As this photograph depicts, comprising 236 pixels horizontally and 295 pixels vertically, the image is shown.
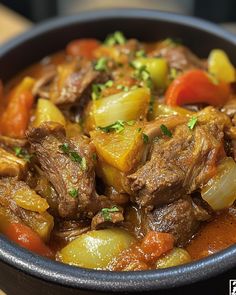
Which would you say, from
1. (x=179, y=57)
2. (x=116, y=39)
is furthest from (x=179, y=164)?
(x=116, y=39)

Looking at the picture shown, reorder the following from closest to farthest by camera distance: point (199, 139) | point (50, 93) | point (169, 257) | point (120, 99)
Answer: point (169, 257)
point (199, 139)
point (120, 99)
point (50, 93)

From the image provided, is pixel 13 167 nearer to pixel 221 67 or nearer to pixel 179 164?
pixel 179 164

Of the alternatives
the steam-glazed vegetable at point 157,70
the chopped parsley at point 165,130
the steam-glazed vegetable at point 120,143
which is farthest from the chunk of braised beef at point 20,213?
the steam-glazed vegetable at point 157,70

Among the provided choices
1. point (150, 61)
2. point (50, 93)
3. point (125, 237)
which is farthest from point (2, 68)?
point (125, 237)

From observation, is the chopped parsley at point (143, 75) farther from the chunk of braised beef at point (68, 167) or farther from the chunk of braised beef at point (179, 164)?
the chunk of braised beef at point (68, 167)

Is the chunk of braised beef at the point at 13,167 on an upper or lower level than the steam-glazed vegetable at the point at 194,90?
lower

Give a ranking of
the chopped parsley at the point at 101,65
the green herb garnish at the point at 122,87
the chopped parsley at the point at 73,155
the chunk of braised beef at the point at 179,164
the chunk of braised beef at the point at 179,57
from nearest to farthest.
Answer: the chunk of braised beef at the point at 179,164, the chopped parsley at the point at 73,155, the green herb garnish at the point at 122,87, the chopped parsley at the point at 101,65, the chunk of braised beef at the point at 179,57

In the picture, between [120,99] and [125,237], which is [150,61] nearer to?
[120,99]
